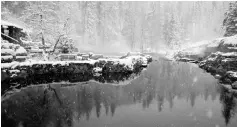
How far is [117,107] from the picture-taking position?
31.8 feet

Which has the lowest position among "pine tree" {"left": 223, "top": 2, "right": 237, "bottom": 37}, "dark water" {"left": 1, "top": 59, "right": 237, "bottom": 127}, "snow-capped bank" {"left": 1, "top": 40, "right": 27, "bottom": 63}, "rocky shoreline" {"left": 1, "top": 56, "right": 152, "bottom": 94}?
"dark water" {"left": 1, "top": 59, "right": 237, "bottom": 127}

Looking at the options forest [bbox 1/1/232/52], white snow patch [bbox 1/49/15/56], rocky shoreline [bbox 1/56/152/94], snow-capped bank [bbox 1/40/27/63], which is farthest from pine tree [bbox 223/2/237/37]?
white snow patch [bbox 1/49/15/56]

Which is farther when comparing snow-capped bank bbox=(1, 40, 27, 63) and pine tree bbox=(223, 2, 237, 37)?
pine tree bbox=(223, 2, 237, 37)

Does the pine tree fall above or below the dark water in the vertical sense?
above

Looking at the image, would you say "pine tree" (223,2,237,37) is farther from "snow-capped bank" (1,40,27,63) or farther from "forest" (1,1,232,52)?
"snow-capped bank" (1,40,27,63)

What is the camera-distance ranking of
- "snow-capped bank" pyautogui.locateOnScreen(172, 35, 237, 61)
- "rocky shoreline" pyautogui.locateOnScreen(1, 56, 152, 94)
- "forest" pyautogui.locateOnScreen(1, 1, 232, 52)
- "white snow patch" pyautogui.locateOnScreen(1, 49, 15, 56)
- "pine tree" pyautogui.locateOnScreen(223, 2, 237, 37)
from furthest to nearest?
"forest" pyautogui.locateOnScreen(1, 1, 232, 52) → "pine tree" pyautogui.locateOnScreen(223, 2, 237, 37) → "snow-capped bank" pyautogui.locateOnScreen(172, 35, 237, 61) → "white snow patch" pyautogui.locateOnScreen(1, 49, 15, 56) → "rocky shoreline" pyautogui.locateOnScreen(1, 56, 152, 94)

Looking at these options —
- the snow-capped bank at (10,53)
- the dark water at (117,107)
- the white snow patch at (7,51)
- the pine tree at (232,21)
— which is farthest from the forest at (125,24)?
the dark water at (117,107)

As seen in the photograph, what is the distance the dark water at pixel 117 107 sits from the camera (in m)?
7.63

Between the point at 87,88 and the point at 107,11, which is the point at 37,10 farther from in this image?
the point at 107,11

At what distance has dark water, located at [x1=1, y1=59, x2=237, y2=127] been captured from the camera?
25.0ft

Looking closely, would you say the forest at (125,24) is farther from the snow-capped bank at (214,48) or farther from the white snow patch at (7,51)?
the white snow patch at (7,51)

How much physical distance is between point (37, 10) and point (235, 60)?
31841 millimetres

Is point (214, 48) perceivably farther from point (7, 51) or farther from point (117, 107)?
point (7, 51)

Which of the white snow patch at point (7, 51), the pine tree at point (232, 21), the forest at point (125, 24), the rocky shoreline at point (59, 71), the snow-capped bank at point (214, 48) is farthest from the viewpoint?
the forest at point (125, 24)
